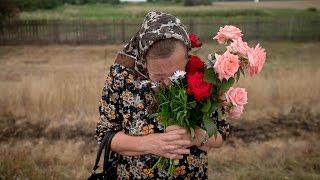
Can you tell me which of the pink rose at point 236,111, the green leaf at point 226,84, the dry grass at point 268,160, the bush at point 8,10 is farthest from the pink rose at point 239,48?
the bush at point 8,10

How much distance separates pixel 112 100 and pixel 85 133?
5.05m

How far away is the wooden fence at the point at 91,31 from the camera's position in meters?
19.9

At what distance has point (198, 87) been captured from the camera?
1696 millimetres

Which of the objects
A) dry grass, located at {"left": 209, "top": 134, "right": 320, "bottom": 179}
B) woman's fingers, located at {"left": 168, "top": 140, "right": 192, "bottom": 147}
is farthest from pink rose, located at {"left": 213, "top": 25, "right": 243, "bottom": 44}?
dry grass, located at {"left": 209, "top": 134, "right": 320, "bottom": 179}

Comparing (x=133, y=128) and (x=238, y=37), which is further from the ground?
(x=238, y=37)

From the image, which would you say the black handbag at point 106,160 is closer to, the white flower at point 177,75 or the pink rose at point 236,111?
the white flower at point 177,75

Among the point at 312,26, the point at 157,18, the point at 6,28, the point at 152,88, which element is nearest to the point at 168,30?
the point at 157,18

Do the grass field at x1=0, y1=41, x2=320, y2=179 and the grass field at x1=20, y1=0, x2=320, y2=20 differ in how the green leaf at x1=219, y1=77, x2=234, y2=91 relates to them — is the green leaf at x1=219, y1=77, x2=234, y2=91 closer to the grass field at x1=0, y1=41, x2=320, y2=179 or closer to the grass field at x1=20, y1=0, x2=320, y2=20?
the grass field at x1=0, y1=41, x2=320, y2=179

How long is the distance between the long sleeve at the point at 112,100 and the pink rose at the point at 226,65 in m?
0.45

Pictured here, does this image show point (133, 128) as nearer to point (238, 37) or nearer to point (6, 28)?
point (238, 37)

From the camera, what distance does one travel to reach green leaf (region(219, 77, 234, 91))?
5.74ft

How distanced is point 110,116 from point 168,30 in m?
0.50

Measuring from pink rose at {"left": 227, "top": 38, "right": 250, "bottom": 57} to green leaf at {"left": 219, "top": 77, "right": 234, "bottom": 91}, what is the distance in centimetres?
12

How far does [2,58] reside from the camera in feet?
55.6
